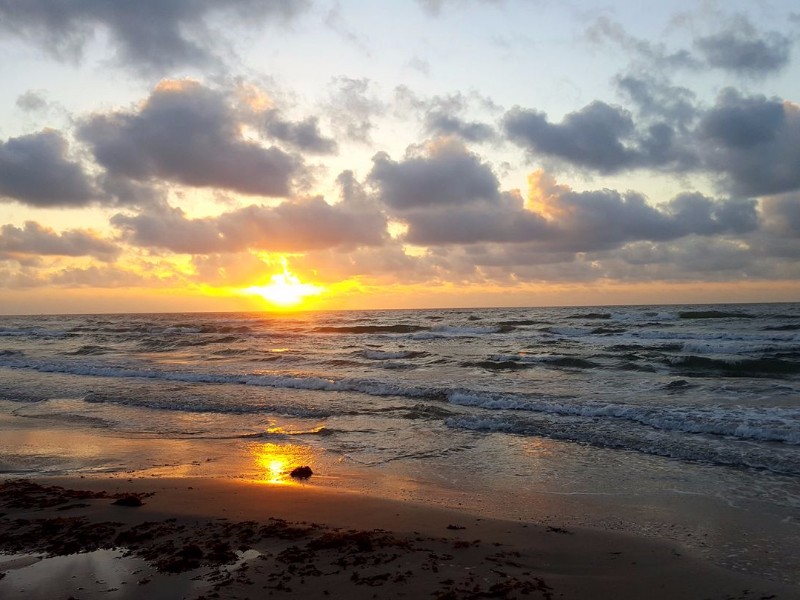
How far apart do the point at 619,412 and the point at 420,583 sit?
10.6m

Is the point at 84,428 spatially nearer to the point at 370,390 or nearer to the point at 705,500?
the point at 370,390

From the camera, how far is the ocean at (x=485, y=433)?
7.68 meters

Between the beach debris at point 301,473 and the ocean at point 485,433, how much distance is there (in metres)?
0.24

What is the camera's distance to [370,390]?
19.0 m

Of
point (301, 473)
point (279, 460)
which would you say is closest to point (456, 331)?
point (279, 460)

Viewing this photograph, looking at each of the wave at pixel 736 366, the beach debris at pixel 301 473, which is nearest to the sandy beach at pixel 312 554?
the beach debris at pixel 301 473

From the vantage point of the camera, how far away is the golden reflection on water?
30.1ft

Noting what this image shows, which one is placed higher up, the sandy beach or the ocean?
the sandy beach

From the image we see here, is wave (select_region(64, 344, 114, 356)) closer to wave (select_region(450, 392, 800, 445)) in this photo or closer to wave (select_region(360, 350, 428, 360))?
wave (select_region(360, 350, 428, 360))

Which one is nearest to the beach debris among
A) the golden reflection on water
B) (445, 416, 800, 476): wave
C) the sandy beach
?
the golden reflection on water

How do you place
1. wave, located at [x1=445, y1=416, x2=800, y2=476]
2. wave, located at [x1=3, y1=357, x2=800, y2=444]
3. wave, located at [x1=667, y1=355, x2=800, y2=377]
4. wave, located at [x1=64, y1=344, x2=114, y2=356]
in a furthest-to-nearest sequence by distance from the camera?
wave, located at [x1=64, y1=344, x2=114, y2=356] → wave, located at [x1=667, y1=355, x2=800, y2=377] → wave, located at [x1=3, y1=357, x2=800, y2=444] → wave, located at [x1=445, y1=416, x2=800, y2=476]

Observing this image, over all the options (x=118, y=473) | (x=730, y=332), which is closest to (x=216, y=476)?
(x=118, y=473)

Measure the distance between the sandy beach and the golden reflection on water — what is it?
1365 mm

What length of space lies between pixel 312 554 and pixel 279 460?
16.5ft
